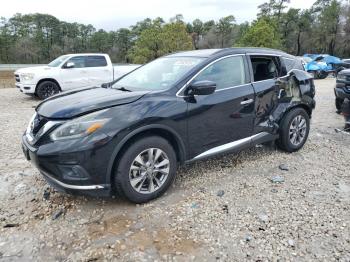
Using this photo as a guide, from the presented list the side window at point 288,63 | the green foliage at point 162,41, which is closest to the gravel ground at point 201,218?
the side window at point 288,63

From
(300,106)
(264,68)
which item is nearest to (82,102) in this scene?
(264,68)

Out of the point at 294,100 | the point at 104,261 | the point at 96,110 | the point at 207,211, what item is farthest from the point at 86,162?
the point at 294,100

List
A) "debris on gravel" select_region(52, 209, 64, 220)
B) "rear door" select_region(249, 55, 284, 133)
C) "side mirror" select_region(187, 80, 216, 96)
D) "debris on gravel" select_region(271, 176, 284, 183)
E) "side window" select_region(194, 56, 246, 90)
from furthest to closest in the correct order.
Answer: "rear door" select_region(249, 55, 284, 133), "debris on gravel" select_region(271, 176, 284, 183), "side window" select_region(194, 56, 246, 90), "side mirror" select_region(187, 80, 216, 96), "debris on gravel" select_region(52, 209, 64, 220)

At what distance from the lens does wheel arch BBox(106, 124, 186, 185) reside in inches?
123

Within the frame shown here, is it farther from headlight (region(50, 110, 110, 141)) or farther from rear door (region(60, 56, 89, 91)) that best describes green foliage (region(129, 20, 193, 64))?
headlight (region(50, 110, 110, 141))

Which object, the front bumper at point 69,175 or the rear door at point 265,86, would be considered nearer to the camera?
the front bumper at point 69,175

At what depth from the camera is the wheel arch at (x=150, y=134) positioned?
3.11 meters

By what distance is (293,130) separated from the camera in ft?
16.3

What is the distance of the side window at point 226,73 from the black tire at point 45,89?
27.3ft

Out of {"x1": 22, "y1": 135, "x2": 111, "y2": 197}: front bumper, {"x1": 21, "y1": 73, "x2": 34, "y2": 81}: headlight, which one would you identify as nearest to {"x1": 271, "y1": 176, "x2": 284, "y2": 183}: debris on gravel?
{"x1": 22, "y1": 135, "x2": 111, "y2": 197}: front bumper

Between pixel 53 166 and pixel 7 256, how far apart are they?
86 centimetres

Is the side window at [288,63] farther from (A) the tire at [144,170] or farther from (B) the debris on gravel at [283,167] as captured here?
(A) the tire at [144,170]

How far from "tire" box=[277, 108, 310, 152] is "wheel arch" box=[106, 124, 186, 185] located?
6.55 feet

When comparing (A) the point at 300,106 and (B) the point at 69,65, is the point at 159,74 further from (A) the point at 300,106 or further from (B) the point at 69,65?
(B) the point at 69,65
